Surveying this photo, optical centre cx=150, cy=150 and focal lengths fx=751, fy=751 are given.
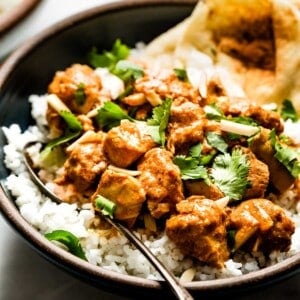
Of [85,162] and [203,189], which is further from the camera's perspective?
[85,162]

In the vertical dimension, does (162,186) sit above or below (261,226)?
above

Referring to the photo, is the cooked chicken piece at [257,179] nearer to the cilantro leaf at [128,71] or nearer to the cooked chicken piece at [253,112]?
the cooked chicken piece at [253,112]

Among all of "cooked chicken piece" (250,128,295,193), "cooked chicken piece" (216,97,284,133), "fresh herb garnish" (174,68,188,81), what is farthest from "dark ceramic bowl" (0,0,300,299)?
"cooked chicken piece" (216,97,284,133)

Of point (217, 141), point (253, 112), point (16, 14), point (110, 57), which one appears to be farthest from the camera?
point (110, 57)

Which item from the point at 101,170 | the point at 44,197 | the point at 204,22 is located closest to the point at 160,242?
the point at 101,170

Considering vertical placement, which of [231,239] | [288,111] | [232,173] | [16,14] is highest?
[16,14]

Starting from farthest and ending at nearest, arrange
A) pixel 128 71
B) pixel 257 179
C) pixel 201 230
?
pixel 128 71
pixel 257 179
pixel 201 230

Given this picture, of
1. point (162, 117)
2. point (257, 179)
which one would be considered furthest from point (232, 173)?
point (162, 117)

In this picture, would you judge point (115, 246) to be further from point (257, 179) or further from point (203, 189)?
point (257, 179)
